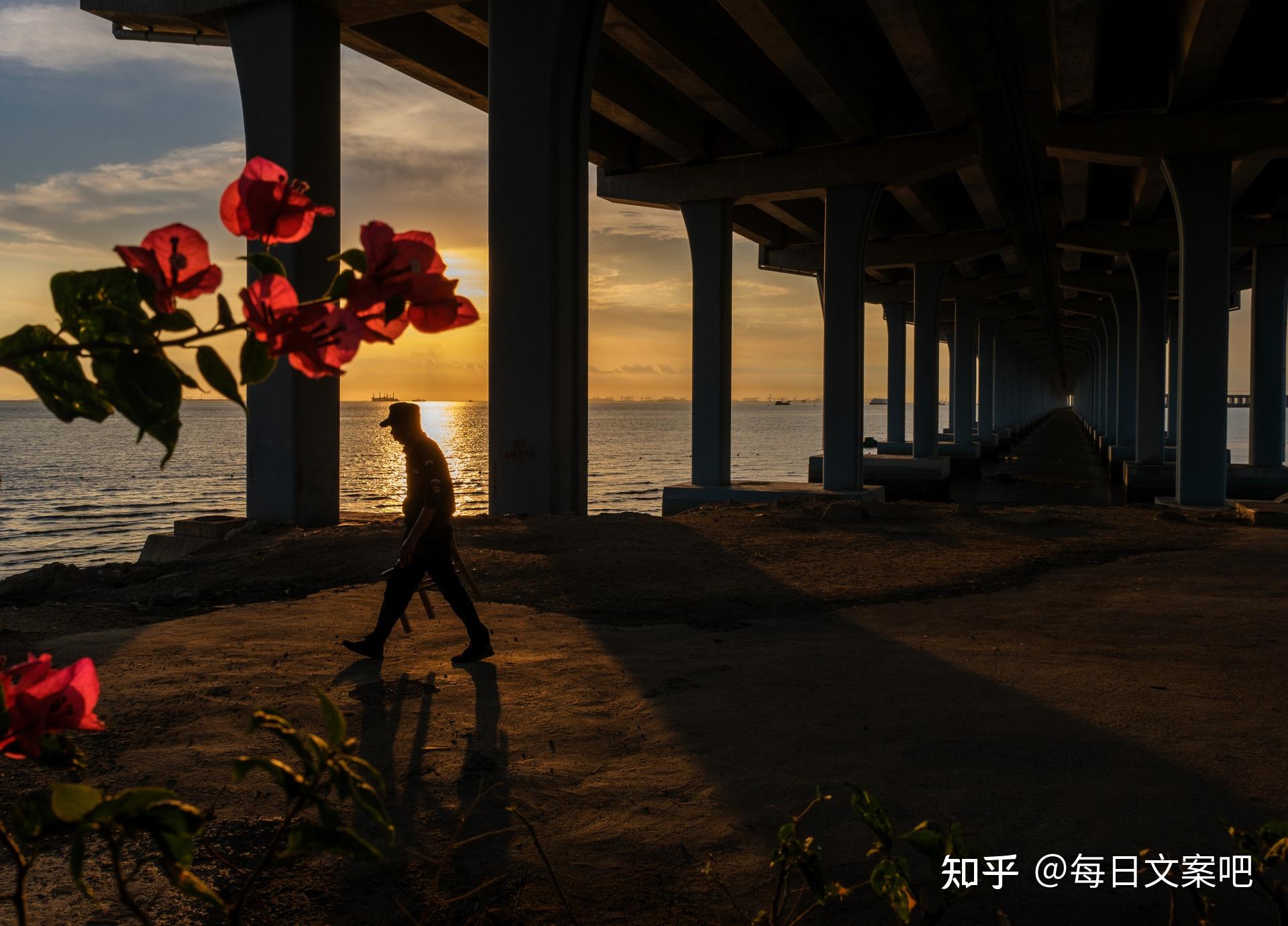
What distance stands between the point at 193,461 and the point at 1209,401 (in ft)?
224

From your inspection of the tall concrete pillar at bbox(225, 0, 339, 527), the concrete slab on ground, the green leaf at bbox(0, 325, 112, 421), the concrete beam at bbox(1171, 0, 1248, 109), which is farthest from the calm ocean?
the concrete beam at bbox(1171, 0, 1248, 109)

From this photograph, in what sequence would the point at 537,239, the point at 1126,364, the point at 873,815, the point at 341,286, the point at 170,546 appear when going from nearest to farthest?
the point at 341,286 → the point at 873,815 → the point at 170,546 → the point at 537,239 → the point at 1126,364

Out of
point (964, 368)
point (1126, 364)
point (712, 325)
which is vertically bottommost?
point (712, 325)

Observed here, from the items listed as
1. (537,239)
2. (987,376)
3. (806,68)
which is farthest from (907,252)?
(987,376)

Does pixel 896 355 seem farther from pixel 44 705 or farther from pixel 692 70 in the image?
pixel 44 705

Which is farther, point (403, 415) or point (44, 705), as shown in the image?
point (403, 415)

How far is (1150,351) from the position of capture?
3075 cm

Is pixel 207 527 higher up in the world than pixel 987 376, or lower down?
lower down

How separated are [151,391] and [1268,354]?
29991 mm

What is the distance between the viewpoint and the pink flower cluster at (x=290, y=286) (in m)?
Answer: 1.13

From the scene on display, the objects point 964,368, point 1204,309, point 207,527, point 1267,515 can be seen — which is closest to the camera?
point 207,527

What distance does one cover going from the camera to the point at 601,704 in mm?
5547

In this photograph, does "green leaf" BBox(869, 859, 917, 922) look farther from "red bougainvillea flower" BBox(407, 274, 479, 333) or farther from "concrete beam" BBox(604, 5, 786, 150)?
"concrete beam" BBox(604, 5, 786, 150)

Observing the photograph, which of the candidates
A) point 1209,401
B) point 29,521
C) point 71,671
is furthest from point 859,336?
point 29,521
